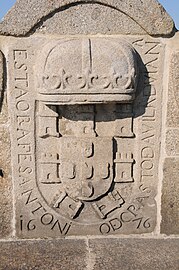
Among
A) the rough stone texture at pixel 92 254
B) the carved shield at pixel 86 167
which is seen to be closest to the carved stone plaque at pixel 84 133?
the carved shield at pixel 86 167

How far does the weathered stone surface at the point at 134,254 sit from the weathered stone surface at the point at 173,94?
0.78 metres

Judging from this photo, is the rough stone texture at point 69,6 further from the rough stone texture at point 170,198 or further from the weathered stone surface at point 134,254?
the weathered stone surface at point 134,254

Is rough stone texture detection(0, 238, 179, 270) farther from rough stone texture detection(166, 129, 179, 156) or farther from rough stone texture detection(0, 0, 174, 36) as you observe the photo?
rough stone texture detection(0, 0, 174, 36)

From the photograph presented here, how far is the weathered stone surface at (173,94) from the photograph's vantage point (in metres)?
1.95

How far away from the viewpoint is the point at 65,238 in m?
2.20

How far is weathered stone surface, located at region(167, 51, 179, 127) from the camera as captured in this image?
195 centimetres

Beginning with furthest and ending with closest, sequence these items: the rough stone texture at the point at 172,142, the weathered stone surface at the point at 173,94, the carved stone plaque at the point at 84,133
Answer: the rough stone texture at the point at 172,142 < the weathered stone surface at the point at 173,94 < the carved stone plaque at the point at 84,133

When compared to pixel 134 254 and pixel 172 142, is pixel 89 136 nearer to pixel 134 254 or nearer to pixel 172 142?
pixel 172 142

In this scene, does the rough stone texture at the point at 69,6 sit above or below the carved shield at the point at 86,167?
above

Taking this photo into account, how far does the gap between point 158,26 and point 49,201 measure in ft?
4.21

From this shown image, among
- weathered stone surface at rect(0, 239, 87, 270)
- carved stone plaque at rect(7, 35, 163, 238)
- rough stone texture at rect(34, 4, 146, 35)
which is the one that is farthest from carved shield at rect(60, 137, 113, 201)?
rough stone texture at rect(34, 4, 146, 35)

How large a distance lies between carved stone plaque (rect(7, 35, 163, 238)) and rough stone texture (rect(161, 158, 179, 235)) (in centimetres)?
7

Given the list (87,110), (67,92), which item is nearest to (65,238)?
(87,110)

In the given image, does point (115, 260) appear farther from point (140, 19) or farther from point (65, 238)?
Answer: point (140, 19)
